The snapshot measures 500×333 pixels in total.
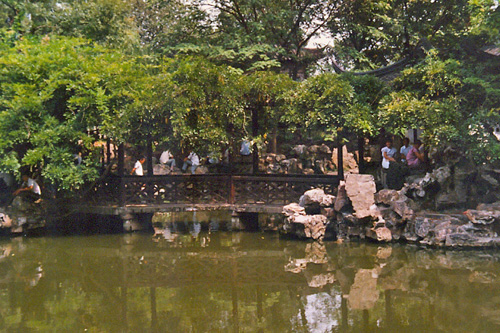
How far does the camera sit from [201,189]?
13.4 metres

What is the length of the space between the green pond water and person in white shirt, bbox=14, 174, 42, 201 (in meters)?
1.36

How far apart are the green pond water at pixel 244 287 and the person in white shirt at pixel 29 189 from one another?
1.36m

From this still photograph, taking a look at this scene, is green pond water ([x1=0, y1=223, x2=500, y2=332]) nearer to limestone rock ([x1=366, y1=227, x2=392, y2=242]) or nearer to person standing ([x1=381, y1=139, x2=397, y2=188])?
limestone rock ([x1=366, y1=227, x2=392, y2=242])

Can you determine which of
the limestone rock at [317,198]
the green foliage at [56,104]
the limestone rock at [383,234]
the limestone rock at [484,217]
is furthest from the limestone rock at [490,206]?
the green foliage at [56,104]

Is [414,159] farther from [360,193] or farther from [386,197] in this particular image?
[360,193]

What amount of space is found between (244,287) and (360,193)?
4.11 metres

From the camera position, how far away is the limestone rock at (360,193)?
11.5 metres

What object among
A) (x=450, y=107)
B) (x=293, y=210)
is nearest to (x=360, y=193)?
(x=293, y=210)

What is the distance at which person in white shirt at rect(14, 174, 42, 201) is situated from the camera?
1299 cm

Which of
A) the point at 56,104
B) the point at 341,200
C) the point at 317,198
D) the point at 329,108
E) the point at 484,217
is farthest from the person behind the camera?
the point at 56,104

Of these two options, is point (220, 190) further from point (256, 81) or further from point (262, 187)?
point (256, 81)

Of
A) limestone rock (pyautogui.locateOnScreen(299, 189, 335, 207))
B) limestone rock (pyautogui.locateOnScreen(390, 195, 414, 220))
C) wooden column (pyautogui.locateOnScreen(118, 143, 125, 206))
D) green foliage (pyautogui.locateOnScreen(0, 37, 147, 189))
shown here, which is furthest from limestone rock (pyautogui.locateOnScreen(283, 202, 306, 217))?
green foliage (pyautogui.locateOnScreen(0, 37, 147, 189))

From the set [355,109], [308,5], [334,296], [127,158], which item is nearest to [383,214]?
[355,109]

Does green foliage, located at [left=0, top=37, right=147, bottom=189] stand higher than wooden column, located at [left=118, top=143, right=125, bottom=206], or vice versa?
green foliage, located at [left=0, top=37, right=147, bottom=189]
